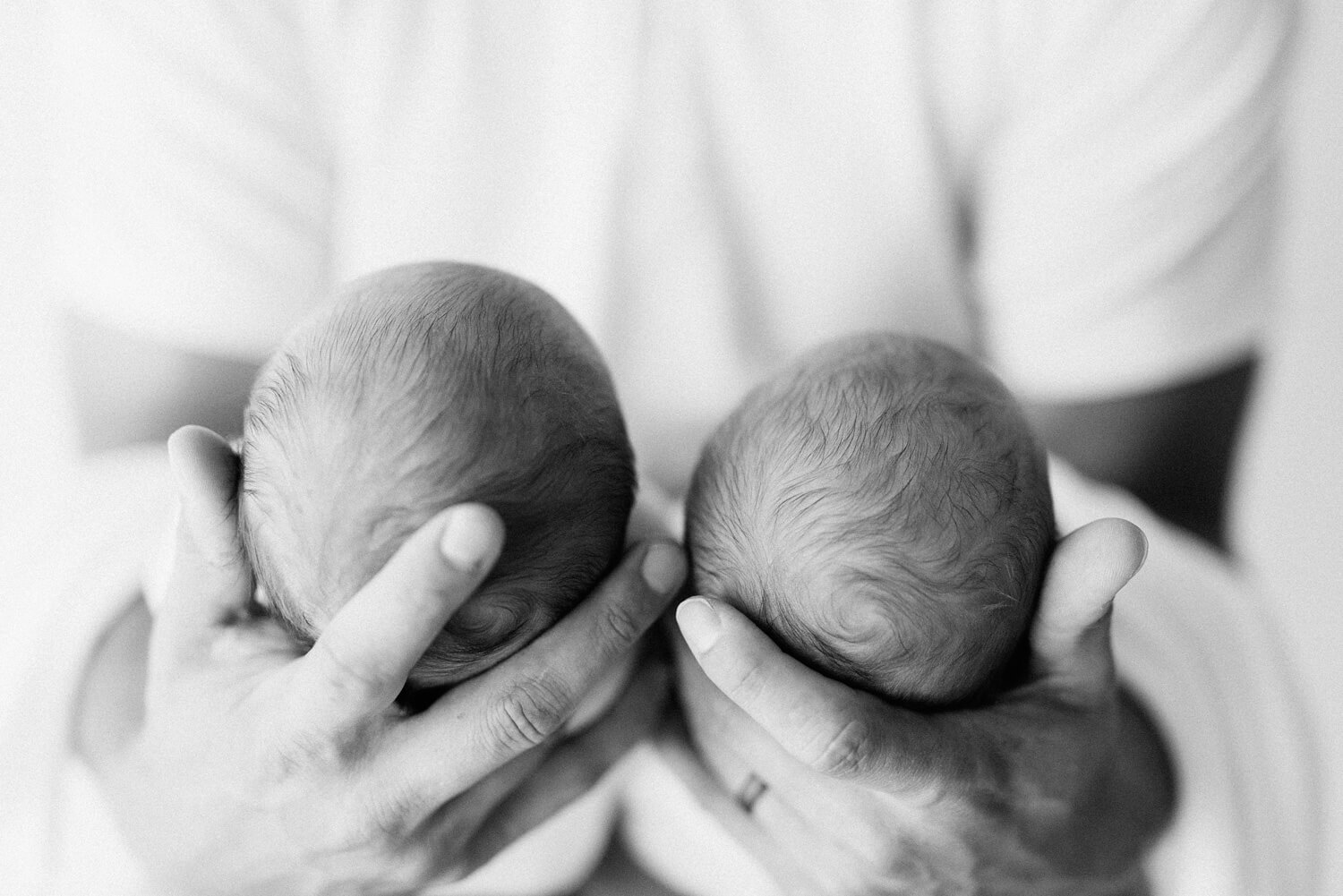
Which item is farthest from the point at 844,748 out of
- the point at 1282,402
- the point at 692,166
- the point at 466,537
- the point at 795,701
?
the point at 1282,402

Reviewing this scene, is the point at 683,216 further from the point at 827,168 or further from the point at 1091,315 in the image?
the point at 1091,315

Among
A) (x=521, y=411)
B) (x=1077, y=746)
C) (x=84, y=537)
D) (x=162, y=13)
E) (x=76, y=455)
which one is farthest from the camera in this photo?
(x=76, y=455)

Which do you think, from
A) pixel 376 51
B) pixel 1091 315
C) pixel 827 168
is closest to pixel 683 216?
pixel 827 168

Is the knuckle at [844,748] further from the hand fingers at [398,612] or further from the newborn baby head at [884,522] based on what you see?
the hand fingers at [398,612]

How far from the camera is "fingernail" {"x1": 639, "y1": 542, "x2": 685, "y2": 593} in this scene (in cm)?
67

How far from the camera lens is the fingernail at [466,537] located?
1.79ft

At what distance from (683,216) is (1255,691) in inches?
30.3

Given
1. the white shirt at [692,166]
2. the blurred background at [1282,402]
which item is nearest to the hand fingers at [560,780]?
the white shirt at [692,166]

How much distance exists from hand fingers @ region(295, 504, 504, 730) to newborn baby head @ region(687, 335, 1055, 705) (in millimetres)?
196

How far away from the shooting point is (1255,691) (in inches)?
40.2

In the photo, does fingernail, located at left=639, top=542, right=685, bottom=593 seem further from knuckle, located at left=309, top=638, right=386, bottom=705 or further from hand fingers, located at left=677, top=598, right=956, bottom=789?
knuckle, located at left=309, top=638, right=386, bottom=705

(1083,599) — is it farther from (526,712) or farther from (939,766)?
(526,712)

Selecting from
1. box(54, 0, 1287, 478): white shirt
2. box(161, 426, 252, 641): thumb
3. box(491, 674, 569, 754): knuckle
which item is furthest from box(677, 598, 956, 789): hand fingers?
box(54, 0, 1287, 478): white shirt

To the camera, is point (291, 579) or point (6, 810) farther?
point (6, 810)
